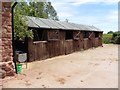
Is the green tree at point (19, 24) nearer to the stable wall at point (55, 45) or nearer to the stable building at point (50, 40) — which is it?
the stable building at point (50, 40)

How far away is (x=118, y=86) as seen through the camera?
10.5 m

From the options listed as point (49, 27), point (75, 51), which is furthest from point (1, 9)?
point (75, 51)

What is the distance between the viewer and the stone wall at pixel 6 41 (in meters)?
11.7

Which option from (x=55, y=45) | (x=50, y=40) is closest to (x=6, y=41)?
(x=50, y=40)

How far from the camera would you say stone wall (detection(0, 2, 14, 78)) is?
1173 cm

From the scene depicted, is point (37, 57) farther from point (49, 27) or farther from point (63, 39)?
point (63, 39)

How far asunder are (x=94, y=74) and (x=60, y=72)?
77.2 inches

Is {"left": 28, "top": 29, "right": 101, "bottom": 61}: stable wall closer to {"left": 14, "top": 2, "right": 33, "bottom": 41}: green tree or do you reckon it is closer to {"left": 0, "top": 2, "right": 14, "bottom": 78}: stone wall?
{"left": 14, "top": 2, "right": 33, "bottom": 41}: green tree

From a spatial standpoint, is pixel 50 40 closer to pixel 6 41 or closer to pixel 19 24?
pixel 19 24

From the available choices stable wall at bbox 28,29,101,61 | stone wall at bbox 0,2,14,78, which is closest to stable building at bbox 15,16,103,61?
stable wall at bbox 28,29,101,61

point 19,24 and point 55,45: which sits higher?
point 19,24

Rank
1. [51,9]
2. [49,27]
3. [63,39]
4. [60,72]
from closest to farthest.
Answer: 1. [60,72]
2. [49,27]
3. [63,39]
4. [51,9]

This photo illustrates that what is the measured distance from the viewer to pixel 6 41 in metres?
12.0

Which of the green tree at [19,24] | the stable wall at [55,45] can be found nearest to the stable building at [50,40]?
the stable wall at [55,45]
